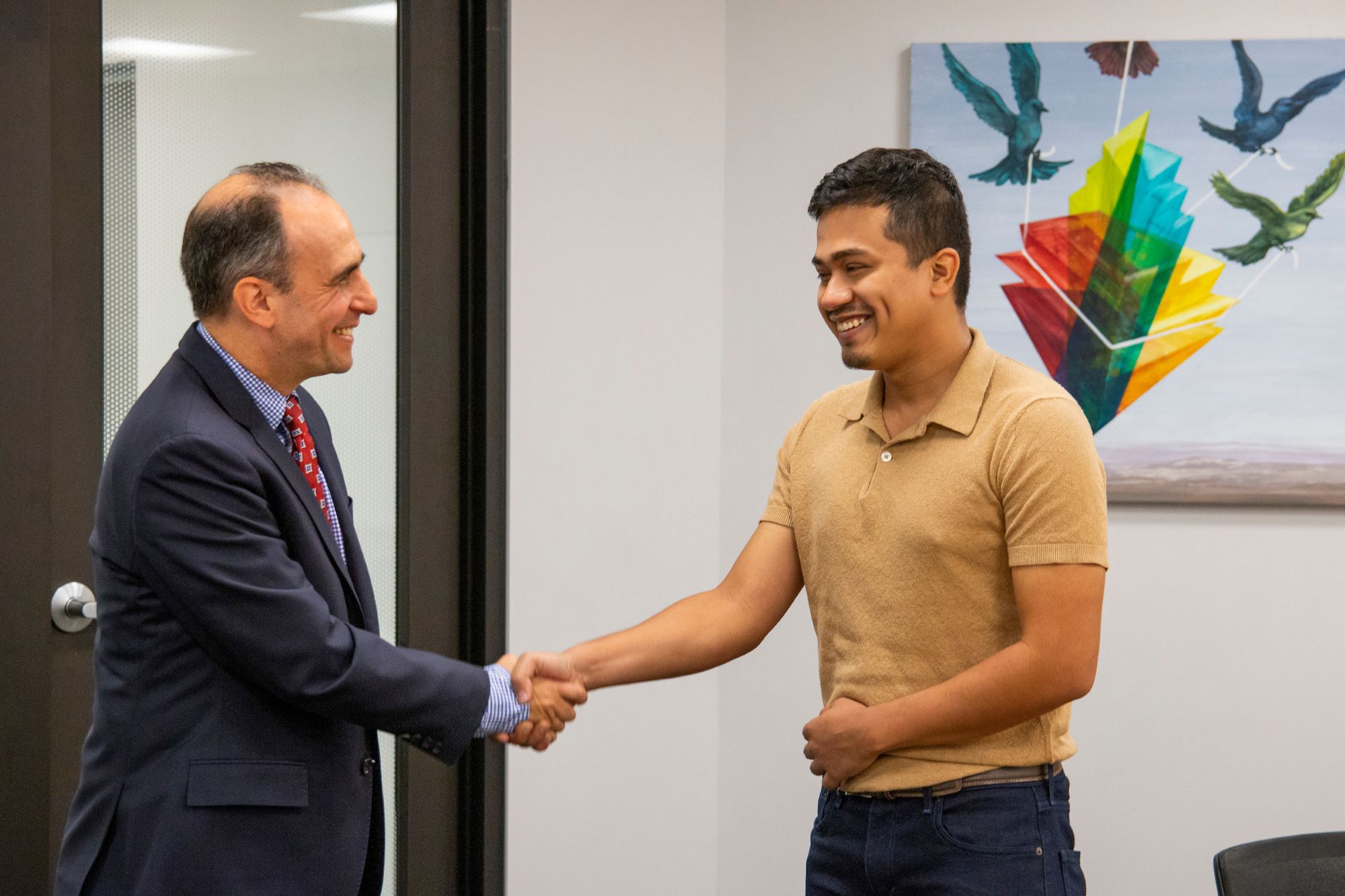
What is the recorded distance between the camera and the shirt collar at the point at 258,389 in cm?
176

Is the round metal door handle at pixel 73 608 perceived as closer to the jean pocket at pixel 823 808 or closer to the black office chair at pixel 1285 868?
the jean pocket at pixel 823 808

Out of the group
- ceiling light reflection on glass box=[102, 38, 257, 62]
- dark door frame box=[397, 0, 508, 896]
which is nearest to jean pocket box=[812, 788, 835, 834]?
dark door frame box=[397, 0, 508, 896]

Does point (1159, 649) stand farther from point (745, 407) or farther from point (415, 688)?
point (415, 688)

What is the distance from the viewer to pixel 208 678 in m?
1.63

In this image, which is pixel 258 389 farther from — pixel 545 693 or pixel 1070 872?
pixel 1070 872

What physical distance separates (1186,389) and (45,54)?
103 inches

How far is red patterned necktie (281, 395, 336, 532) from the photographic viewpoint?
73.5 inches

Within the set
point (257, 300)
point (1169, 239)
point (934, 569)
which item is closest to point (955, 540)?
point (934, 569)

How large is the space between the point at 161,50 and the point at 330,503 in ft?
3.53

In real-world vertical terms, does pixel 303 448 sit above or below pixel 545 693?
above

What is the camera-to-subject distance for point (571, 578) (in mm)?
3078

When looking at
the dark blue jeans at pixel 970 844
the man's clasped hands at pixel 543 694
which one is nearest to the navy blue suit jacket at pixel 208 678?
the man's clasped hands at pixel 543 694

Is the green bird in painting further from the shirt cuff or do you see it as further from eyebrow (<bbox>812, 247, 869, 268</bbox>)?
the shirt cuff

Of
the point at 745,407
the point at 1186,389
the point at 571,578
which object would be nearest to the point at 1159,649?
the point at 1186,389
